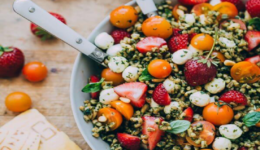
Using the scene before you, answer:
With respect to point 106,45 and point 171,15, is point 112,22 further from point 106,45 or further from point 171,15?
point 171,15

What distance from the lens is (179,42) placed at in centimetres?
134

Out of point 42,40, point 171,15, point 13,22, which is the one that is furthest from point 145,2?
point 13,22

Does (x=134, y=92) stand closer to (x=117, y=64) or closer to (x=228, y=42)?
(x=117, y=64)

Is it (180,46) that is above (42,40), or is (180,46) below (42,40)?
above

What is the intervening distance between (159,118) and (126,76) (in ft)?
0.76

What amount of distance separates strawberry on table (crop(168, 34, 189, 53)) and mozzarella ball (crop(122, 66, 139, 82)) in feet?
A: 0.66

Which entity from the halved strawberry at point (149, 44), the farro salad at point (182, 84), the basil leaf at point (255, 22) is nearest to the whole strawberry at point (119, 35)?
the farro salad at point (182, 84)

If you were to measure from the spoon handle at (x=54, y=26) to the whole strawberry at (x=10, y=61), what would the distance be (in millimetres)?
414

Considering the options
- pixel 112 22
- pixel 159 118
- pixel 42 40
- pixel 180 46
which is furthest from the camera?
pixel 42 40

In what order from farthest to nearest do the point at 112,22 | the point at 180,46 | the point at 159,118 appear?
the point at 112,22, the point at 180,46, the point at 159,118

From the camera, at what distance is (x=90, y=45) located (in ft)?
4.49

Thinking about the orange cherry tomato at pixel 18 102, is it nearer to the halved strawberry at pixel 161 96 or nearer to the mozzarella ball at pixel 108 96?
the mozzarella ball at pixel 108 96

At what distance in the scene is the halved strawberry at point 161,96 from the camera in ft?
4.09

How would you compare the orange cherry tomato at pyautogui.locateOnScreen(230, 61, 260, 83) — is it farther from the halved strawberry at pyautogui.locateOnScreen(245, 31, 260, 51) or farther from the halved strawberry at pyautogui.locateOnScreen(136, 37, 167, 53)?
the halved strawberry at pyautogui.locateOnScreen(136, 37, 167, 53)
